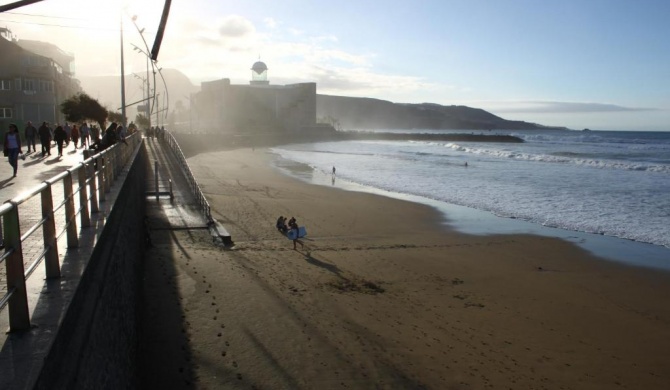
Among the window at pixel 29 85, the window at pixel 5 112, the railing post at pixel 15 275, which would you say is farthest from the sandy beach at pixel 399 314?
the window at pixel 29 85

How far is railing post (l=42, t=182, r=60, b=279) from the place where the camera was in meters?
4.03

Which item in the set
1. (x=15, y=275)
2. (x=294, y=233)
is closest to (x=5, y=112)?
(x=294, y=233)

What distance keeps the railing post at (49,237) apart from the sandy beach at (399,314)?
120 inches

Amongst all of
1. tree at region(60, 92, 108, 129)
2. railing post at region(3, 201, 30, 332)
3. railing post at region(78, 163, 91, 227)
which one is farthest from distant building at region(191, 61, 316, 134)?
railing post at region(3, 201, 30, 332)

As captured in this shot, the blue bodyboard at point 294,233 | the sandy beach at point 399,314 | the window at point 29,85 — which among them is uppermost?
the window at point 29,85

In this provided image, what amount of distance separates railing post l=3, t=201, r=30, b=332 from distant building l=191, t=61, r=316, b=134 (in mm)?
95804

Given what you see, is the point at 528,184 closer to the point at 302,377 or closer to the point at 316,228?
the point at 316,228

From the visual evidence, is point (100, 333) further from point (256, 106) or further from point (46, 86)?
point (256, 106)

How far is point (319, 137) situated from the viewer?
10531cm

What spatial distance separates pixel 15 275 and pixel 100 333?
58.3 inches

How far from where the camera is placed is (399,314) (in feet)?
30.6

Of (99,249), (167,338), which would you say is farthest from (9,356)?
(167,338)

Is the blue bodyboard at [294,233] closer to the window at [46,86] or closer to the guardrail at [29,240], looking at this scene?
the guardrail at [29,240]

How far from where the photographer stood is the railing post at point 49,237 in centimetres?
403
